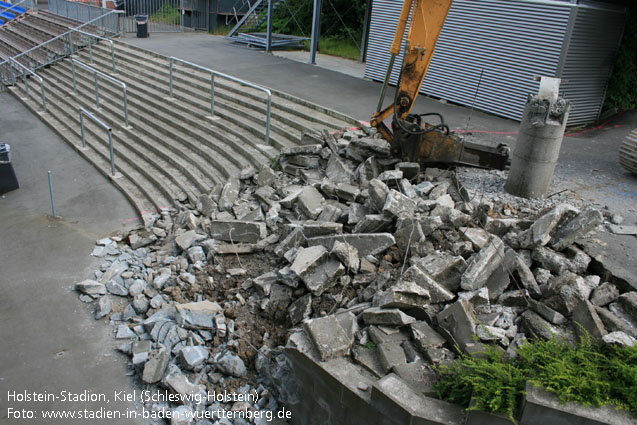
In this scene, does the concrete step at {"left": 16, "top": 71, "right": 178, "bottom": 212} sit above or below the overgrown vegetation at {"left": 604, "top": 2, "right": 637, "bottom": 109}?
below

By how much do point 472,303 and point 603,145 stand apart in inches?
292

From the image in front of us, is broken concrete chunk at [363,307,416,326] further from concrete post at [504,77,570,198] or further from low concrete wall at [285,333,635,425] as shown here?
concrete post at [504,77,570,198]

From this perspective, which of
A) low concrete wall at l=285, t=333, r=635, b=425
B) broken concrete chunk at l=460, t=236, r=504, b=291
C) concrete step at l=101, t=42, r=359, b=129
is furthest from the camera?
concrete step at l=101, t=42, r=359, b=129

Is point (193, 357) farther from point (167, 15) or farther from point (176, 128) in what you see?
point (167, 15)

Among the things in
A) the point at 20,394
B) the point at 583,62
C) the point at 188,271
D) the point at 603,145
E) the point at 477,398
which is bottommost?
the point at 20,394

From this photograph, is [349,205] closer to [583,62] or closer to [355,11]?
[583,62]

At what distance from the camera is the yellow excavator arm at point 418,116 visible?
303 inches

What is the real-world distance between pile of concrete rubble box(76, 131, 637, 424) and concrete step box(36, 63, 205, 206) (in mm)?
1360

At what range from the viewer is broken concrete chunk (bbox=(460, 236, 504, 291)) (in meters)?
5.59

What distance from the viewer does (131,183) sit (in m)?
10.7

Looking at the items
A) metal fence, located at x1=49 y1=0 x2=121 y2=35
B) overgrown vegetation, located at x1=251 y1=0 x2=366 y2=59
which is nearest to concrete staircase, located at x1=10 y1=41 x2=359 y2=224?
metal fence, located at x1=49 y1=0 x2=121 y2=35

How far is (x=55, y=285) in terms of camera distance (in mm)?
7422

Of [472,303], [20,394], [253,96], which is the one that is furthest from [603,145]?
[20,394]

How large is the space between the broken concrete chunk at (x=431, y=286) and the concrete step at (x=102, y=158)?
5634 millimetres
